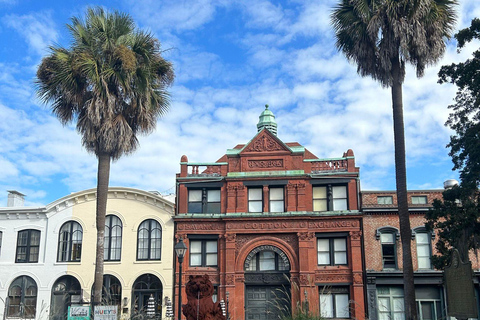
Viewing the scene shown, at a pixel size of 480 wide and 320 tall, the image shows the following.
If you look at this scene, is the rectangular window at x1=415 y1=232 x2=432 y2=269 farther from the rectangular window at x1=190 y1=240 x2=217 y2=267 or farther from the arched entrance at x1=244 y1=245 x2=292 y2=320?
the rectangular window at x1=190 y1=240 x2=217 y2=267

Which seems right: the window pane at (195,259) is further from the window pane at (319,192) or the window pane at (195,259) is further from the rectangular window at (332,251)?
the window pane at (319,192)

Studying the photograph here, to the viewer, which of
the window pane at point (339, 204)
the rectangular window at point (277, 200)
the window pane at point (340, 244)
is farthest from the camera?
the rectangular window at point (277, 200)

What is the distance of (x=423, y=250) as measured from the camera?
1313 inches

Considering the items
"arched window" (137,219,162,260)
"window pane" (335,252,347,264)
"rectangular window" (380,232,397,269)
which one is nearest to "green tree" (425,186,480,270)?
"rectangular window" (380,232,397,269)

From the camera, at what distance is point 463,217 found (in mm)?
22422

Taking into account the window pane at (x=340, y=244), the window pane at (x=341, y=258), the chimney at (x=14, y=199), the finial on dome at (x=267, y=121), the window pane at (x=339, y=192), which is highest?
the finial on dome at (x=267, y=121)

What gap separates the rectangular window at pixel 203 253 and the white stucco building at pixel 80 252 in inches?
55.4

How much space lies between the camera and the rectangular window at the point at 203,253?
115ft

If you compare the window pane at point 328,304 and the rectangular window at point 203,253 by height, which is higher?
the rectangular window at point 203,253

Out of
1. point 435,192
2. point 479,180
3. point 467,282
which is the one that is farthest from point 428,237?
point 467,282

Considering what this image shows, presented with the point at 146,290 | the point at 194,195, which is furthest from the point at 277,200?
the point at 146,290

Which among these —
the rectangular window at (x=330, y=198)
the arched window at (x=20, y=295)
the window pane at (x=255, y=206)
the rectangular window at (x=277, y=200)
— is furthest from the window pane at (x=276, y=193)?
the arched window at (x=20, y=295)

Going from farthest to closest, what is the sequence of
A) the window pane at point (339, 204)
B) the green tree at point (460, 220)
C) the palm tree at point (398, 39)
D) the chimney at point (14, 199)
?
the chimney at point (14, 199), the window pane at point (339, 204), the palm tree at point (398, 39), the green tree at point (460, 220)

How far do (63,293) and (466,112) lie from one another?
26978 millimetres
